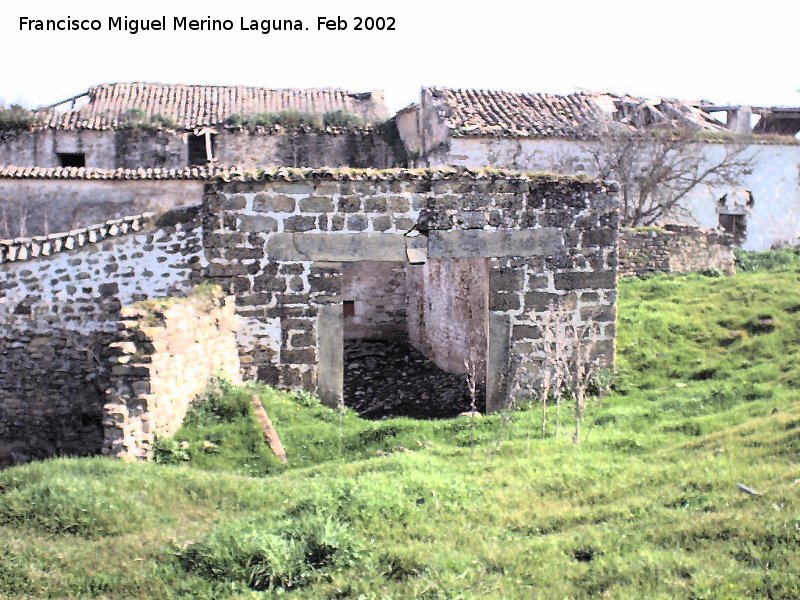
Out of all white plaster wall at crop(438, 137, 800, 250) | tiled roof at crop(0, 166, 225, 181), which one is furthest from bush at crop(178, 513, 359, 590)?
white plaster wall at crop(438, 137, 800, 250)

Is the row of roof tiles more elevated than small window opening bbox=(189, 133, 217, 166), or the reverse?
the row of roof tiles

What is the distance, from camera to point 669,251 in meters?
18.7

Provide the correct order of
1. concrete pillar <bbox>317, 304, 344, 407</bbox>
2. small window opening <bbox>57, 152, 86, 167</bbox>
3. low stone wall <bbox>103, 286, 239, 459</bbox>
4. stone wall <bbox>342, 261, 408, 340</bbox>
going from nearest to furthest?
low stone wall <bbox>103, 286, 239, 459</bbox> → concrete pillar <bbox>317, 304, 344, 407</bbox> → stone wall <bbox>342, 261, 408, 340</bbox> → small window opening <bbox>57, 152, 86, 167</bbox>

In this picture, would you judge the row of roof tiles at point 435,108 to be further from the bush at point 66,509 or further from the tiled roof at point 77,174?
the bush at point 66,509

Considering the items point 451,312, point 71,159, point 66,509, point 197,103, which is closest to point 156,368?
point 66,509

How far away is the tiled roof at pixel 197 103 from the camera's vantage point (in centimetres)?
2330

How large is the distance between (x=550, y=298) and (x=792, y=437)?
4449 mm

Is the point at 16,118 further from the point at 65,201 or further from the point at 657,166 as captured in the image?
the point at 657,166

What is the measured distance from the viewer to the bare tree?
22.1 meters

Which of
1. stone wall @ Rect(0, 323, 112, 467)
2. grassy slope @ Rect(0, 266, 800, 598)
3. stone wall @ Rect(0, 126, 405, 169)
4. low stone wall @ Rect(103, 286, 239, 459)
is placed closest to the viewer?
grassy slope @ Rect(0, 266, 800, 598)

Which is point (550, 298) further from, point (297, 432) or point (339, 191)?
point (297, 432)

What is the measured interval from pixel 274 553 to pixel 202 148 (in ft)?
63.6

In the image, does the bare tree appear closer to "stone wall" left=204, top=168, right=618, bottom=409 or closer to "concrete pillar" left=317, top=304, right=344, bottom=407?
"stone wall" left=204, top=168, right=618, bottom=409

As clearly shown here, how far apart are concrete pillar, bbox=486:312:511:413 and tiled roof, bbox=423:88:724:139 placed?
10227 mm
